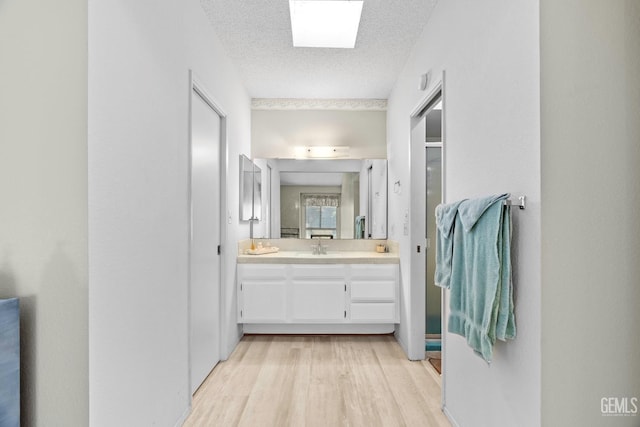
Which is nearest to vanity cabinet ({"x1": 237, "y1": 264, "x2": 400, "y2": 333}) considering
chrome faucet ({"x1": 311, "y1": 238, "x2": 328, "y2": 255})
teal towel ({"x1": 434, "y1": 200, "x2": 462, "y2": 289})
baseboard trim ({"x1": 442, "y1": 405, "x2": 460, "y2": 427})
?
chrome faucet ({"x1": 311, "y1": 238, "x2": 328, "y2": 255})

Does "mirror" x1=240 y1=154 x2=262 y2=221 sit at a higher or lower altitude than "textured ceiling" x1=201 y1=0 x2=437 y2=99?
lower

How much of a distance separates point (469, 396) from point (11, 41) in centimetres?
237

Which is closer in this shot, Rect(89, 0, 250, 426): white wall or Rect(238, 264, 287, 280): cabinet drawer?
Rect(89, 0, 250, 426): white wall

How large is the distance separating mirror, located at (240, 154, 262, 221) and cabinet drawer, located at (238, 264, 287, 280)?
47 centimetres

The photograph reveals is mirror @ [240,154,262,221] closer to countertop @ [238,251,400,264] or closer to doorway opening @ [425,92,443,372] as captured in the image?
countertop @ [238,251,400,264]

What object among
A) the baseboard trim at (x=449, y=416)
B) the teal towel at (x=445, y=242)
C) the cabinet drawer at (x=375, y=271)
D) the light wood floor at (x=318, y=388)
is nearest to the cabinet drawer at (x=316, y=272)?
the cabinet drawer at (x=375, y=271)

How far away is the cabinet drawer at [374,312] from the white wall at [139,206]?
5.61 feet

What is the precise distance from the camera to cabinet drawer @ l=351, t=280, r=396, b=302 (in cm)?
335

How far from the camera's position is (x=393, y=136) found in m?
3.68

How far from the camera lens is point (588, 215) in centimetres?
121

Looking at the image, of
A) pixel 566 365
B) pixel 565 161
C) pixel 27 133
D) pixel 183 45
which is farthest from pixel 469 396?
pixel 183 45

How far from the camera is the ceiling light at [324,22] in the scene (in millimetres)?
2111

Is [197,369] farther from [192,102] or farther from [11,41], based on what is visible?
[11,41]

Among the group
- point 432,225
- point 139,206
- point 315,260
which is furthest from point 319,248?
point 139,206
